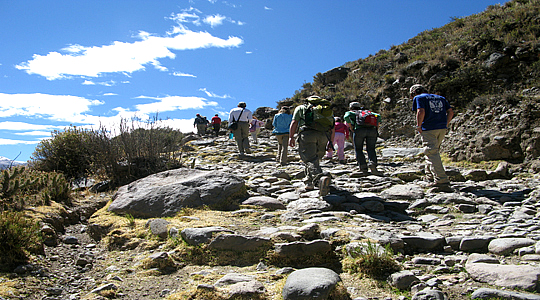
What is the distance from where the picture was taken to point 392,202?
6.19m

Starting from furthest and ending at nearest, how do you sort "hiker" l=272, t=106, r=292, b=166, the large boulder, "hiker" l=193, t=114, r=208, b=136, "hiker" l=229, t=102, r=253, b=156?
"hiker" l=193, t=114, r=208, b=136 → "hiker" l=229, t=102, r=253, b=156 → "hiker" l=272, t=106, r=292, b=166 → the large boulder

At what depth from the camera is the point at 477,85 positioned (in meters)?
14.5

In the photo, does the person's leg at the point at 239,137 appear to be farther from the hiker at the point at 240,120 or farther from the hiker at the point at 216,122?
the hiker at the point at 216,122

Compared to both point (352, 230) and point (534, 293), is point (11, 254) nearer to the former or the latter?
point (352, 230)

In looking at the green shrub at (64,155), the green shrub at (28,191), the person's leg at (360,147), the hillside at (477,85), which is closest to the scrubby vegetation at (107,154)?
the green shrub at (64,155)

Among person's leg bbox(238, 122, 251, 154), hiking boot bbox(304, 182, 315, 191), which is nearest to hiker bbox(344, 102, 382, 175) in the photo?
hiking boot bbox(304, 182, 315, 191)

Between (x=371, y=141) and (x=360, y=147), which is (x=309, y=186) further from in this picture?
(x=371, y=141)

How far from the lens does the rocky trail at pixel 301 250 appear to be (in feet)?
9.66

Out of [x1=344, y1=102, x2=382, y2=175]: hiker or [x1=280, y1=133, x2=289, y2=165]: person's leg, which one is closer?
[x1=344, y1=102, x2=382, y2=175]: hiker

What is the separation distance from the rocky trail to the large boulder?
0.33 ft

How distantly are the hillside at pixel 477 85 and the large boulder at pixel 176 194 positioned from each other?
7.61m

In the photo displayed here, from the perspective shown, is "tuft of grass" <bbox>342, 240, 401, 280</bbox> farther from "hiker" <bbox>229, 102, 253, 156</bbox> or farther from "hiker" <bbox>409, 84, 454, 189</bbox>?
"hiker" <bbox>229, 102, 253, 156</bbox>

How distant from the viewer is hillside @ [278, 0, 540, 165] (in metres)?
9.57

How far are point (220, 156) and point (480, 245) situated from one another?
1138cm
